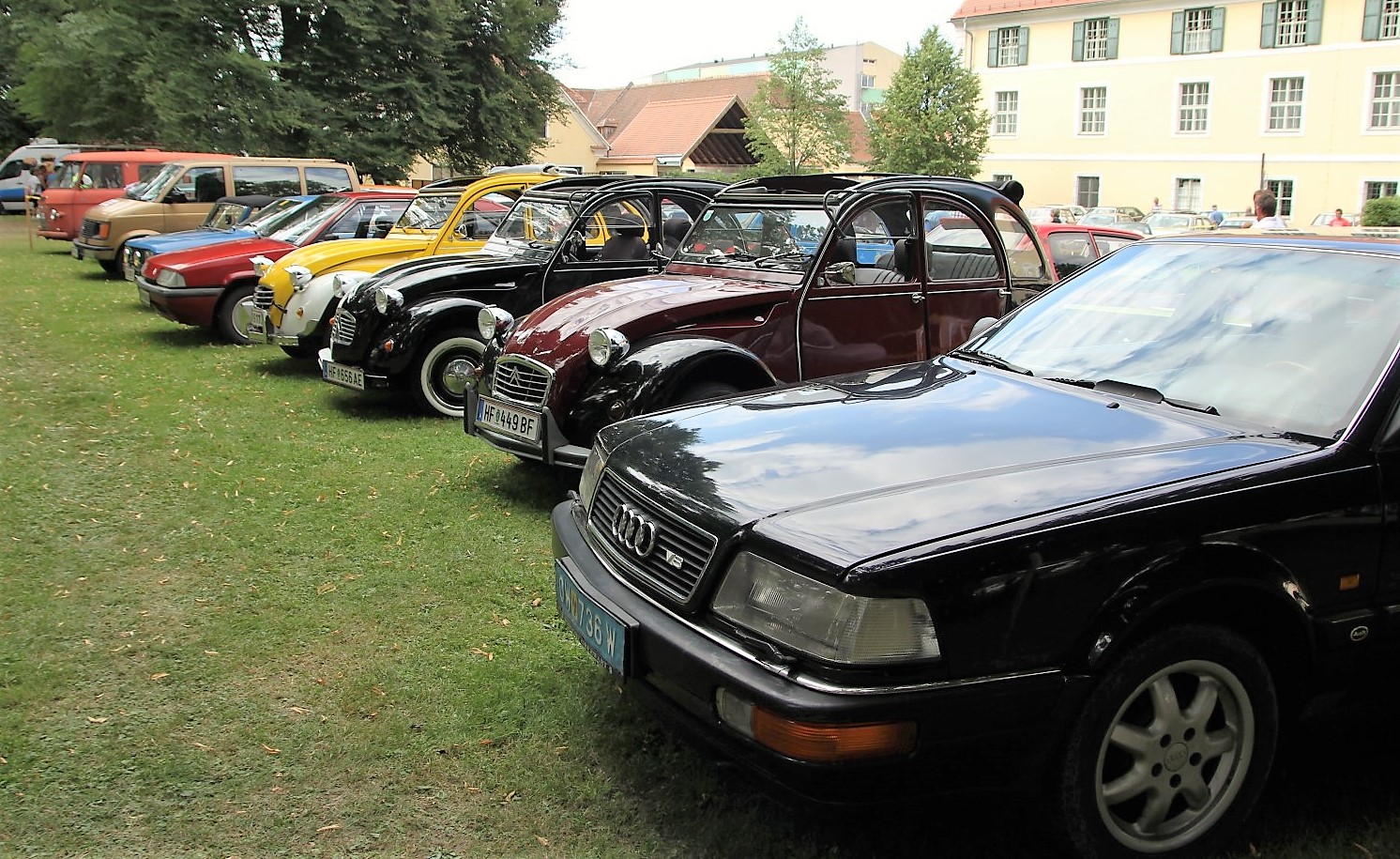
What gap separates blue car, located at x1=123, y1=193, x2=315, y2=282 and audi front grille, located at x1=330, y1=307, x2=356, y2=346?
497 centimetres

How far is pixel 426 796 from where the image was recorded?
332cm

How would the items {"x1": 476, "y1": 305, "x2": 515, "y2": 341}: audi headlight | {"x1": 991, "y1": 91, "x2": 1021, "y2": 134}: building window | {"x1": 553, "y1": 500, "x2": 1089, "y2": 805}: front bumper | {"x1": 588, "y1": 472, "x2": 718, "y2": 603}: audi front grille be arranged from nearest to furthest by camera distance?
{"x1": 553, "y1": 500, "x2": 1089, "y2": 805}: front bumper
{"x1": 588, "y1": 472, "x2": 718, "y2": 603}: audi front grille
{"x1": 476, "y1": 305, "x2": 515, "y2": 341}: audi headlight
{"x1": 991, "y1": 91, "x2": 1021, "y2": 134}: building window

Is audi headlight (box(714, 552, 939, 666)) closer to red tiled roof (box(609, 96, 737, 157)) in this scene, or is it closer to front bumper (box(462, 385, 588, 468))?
front bumper (box(462, 385, 588, 468))

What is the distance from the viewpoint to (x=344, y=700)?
3.92 meters

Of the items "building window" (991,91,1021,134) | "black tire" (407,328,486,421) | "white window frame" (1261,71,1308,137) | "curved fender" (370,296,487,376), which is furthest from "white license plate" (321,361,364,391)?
"building window" (991,91,1021,134)

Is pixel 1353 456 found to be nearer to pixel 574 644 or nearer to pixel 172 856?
pixel 574 644

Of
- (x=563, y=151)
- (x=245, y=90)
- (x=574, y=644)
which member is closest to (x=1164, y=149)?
(x=563, y=151)

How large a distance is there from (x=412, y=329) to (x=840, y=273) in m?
3.50

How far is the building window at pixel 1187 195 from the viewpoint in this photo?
44594 millimetres

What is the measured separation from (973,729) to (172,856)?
2.23 meters

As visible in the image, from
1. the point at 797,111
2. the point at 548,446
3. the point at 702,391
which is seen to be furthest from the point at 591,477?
→ the point at 797,111

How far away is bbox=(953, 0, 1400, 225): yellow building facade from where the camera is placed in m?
40.4

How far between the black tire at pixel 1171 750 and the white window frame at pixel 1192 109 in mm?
47128

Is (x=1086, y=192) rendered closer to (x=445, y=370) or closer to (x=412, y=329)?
(x=445, y=370)
